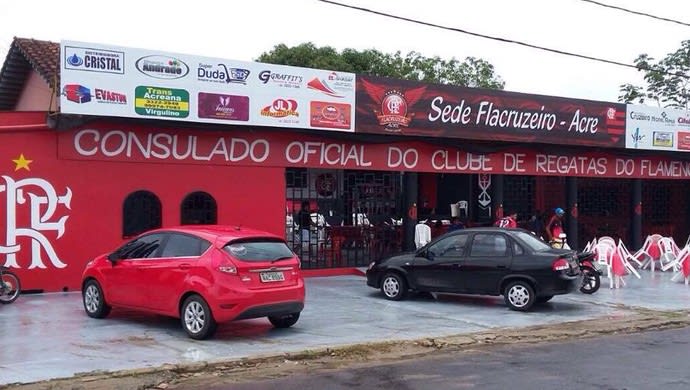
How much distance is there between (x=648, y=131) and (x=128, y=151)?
16.3 metres

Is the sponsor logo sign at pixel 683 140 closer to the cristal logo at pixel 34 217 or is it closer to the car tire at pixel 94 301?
the cristal logo at pixel 34 217

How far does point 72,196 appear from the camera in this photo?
15.2 m

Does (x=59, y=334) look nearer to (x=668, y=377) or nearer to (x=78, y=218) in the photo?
(x=78, y=218)

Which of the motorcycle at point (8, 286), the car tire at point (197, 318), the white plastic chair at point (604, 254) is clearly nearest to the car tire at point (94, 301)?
the car tire at point (197, 318)

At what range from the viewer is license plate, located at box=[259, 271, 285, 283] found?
10633 mm

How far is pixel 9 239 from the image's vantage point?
1449 cm

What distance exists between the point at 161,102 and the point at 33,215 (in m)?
3.30

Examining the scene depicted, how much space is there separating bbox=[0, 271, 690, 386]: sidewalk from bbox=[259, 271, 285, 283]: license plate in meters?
0.85

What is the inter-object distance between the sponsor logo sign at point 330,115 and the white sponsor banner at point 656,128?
1024cm

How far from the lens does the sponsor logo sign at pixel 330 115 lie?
56.9ft

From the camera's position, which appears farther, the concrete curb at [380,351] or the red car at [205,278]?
the red car at [205,278]

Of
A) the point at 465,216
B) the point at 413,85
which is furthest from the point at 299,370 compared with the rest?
the point at 465,216

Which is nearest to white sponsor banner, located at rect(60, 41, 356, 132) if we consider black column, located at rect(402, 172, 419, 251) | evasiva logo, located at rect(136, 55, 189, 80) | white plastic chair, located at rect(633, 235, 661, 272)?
evasiva logo, located at rect(136, 55, 189, 80)

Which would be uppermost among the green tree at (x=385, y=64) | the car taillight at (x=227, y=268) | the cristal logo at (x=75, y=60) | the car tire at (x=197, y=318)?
the green tree at (x=385, y=64)
